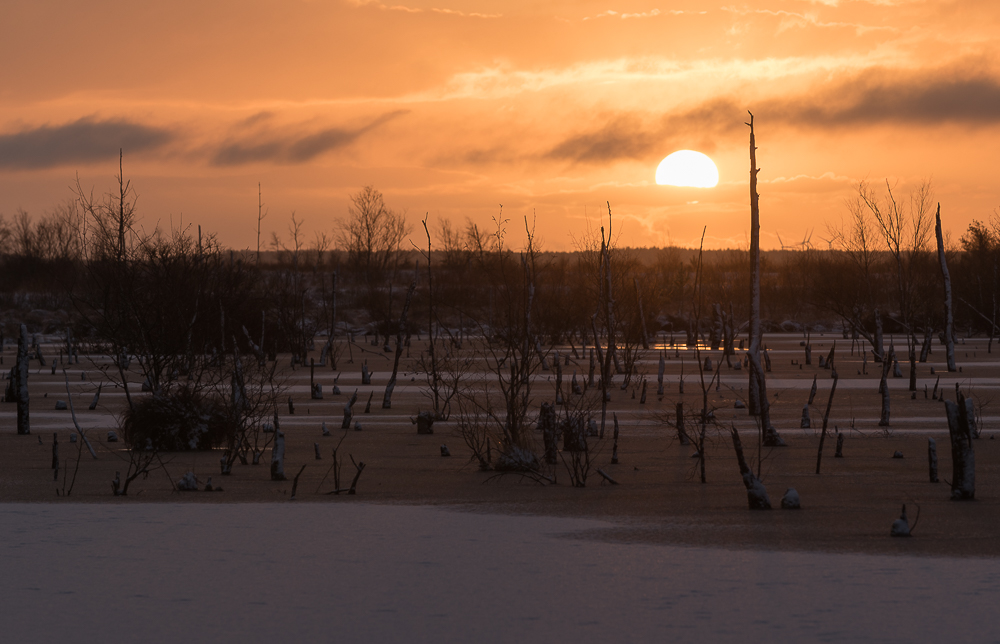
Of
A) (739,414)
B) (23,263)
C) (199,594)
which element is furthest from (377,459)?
(23,263)

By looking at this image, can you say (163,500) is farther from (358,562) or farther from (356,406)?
(356,406)

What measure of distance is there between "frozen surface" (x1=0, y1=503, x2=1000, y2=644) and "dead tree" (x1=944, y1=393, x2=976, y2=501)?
2523 mm

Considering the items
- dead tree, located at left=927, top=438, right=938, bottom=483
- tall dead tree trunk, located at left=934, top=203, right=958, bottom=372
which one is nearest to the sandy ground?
dead tree, located at left=927, top=438, right=938, bottom=483

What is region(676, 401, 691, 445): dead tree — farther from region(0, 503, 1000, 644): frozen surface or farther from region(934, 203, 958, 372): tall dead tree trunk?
region(934, 203, 958, 372): tall dead tree trunk

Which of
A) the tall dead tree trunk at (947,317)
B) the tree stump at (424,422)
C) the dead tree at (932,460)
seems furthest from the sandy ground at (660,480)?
the tall dead tree trunk at (947,317)

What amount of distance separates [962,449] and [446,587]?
5869 mm

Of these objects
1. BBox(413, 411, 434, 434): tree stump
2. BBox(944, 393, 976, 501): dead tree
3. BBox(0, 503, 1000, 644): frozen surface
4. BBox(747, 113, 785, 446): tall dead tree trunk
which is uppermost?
BBox(747, 113, 785, 446): tall dead tree trunk

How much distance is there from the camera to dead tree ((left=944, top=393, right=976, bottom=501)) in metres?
10.3

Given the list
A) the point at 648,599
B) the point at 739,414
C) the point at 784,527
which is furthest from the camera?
the point at 739,414

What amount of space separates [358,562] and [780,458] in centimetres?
781

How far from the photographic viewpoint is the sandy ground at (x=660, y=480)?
9.45 meters

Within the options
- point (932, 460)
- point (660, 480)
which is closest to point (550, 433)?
point (660, 480)

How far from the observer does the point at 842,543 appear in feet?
29.0

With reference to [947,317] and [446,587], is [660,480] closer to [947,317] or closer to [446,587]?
[446,587]
